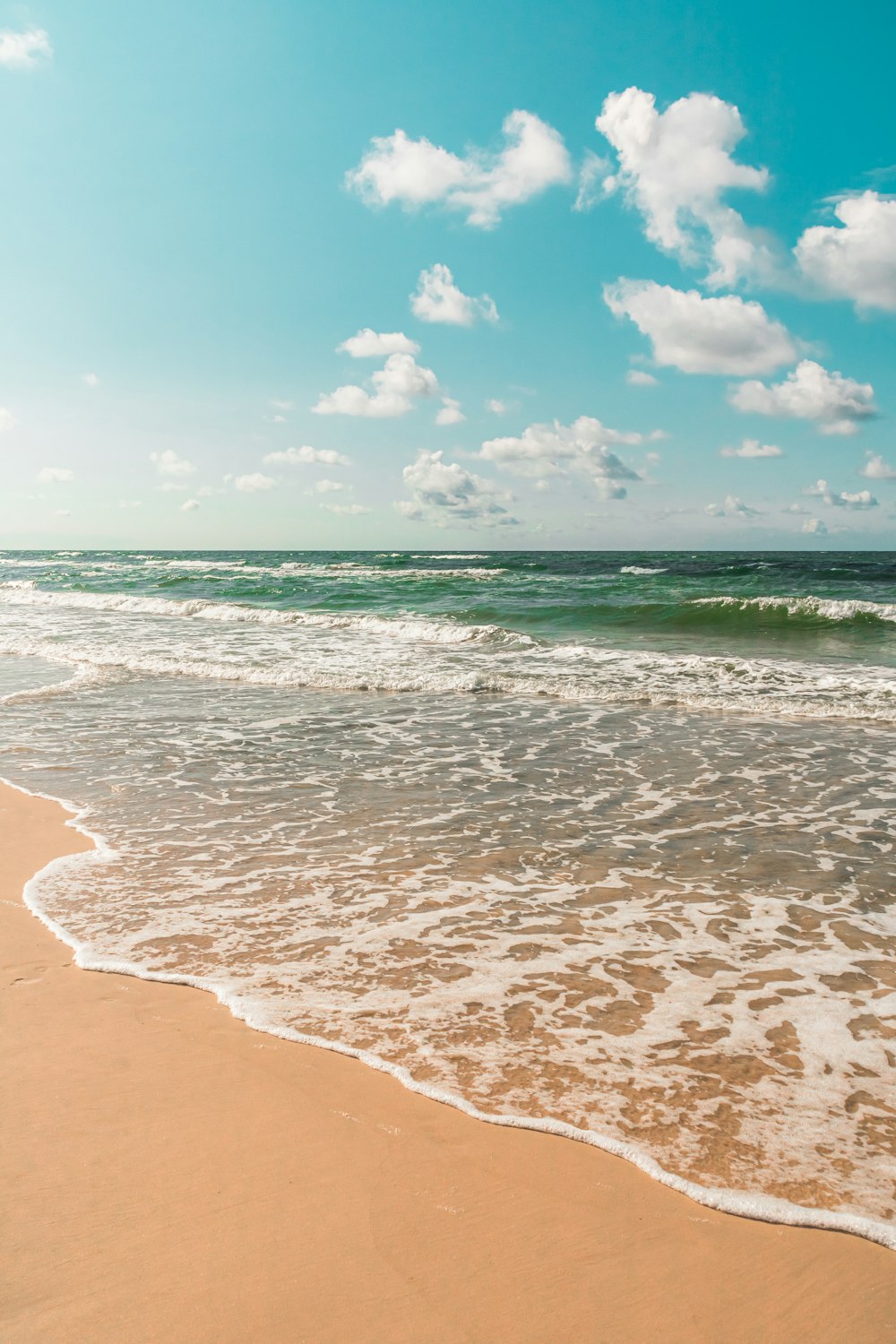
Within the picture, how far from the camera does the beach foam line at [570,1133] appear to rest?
2.35 metres

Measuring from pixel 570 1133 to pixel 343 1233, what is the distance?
829 millimetres

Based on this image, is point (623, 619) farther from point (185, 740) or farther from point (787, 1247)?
point (787, 1247)

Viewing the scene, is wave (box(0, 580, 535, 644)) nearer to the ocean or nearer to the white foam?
the ocean

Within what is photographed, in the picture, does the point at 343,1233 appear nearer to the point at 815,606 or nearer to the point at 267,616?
the point at 267,616

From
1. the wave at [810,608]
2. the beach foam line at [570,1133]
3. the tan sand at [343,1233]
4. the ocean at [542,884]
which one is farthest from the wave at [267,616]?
the tan sand at [343,1233]

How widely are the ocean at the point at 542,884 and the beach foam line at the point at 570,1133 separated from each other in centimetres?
1

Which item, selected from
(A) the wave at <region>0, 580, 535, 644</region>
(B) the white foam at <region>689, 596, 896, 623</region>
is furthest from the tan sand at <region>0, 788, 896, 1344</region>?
(B) the white foam at <region>689, 596, 896, 623</region>

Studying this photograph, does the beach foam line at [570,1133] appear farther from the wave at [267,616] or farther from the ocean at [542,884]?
the wave at [267,616]

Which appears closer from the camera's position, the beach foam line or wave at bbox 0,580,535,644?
the beach foam line

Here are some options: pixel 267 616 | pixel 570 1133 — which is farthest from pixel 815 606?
pixel 570 1133

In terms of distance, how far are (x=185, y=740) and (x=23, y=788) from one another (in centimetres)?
202

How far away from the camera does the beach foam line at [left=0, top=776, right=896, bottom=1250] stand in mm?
2348

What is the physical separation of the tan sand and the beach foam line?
3 centimetres

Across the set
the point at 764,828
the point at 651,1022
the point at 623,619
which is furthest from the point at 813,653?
the point at 651,1022
